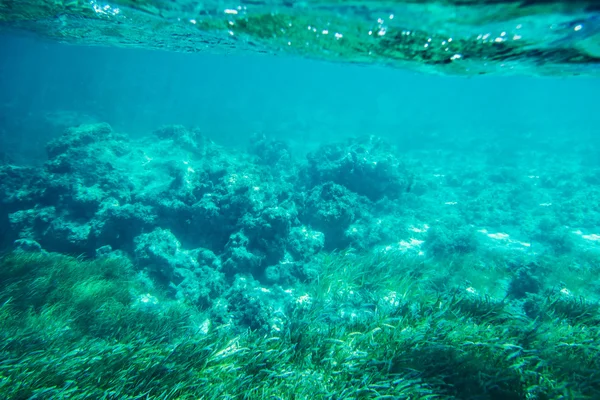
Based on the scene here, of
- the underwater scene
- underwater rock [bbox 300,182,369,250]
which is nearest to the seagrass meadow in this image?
the underwater scene

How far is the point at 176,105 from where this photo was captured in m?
46.0

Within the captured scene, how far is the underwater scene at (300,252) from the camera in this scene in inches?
176

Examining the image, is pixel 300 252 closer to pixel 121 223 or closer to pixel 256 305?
pixel 256 305

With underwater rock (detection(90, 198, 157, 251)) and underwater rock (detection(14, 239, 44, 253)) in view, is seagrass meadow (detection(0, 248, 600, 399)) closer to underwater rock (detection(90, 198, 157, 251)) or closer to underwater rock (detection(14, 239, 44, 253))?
underwater rock (detection(14, 239, 44, 253))

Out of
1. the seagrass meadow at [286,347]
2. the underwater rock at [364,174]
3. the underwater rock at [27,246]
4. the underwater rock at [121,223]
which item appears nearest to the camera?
the seagrass meadow at [286,347]

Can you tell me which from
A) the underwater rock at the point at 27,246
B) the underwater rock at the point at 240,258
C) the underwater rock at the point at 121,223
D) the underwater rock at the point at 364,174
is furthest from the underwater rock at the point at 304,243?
the underwater rock at the point at 27,246

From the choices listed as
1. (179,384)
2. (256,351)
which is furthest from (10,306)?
(256,351)

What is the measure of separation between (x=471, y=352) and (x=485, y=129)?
48.7 m

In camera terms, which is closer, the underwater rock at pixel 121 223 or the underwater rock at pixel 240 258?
the underwater rock at pixel 240 258

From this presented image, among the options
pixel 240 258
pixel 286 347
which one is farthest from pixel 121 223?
→ pixel 286 347

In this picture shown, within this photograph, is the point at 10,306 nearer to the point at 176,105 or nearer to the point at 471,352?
the point at 471,352

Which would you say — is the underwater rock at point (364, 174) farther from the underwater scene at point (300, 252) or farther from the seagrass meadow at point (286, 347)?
the seagrass meadow at point (286, 347)

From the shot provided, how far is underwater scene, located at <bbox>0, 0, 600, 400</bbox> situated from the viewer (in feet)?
14.7

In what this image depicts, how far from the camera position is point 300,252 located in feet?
33.0
